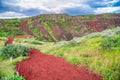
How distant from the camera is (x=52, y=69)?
53.9ft

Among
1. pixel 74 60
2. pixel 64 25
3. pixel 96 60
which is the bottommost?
pixel 64 25

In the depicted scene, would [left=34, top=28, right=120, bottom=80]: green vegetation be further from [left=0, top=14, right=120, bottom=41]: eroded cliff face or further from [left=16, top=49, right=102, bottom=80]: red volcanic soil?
[left=0, top=14, right=120, bottom=41]: eroded cliff face

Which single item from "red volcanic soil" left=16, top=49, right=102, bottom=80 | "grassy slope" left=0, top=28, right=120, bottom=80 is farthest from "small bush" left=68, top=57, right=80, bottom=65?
"red volcanic soil" left=16, top=49, right=102, bottom=80

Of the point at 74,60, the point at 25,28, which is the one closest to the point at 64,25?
the point at 25,28

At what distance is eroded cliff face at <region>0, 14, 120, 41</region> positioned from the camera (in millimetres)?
105838

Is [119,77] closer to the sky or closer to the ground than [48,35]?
closer to the sky

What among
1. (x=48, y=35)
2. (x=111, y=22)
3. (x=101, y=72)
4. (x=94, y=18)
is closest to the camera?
(x=101, y=72)

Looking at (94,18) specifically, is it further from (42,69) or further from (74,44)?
(42,69)

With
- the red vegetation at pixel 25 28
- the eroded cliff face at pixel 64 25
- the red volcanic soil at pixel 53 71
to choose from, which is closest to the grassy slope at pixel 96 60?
the red volcanic soil at pixel 53 71

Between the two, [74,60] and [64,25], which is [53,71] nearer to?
[74,60]

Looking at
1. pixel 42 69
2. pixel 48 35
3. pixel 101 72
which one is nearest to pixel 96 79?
pixel 101 72

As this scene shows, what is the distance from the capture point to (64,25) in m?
118

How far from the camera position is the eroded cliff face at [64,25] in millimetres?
105838

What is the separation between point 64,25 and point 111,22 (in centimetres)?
2608
